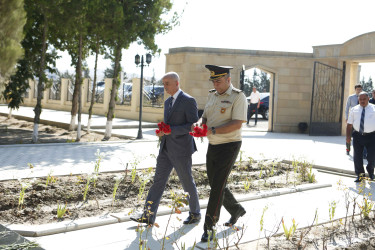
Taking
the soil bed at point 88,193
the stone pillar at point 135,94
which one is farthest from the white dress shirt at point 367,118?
the stone pillar at point 135,94

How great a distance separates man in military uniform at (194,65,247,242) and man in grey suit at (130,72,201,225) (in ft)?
0.96

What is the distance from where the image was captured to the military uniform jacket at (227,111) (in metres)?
4.90

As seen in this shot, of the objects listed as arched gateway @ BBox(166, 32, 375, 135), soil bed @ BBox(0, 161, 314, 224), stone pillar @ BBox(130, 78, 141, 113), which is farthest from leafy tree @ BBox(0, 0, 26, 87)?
stone pillar @ BBox(130, 78, 141, 113)

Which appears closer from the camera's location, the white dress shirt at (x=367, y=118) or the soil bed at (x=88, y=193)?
the soil bed at (x=88, y=193)

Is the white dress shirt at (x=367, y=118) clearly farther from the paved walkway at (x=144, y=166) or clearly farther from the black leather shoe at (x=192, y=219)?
the black leather shoe at (x=192, y=219)

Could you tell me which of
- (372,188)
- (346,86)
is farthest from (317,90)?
(372,188)

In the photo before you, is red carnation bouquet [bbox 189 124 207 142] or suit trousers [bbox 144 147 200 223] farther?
suit trousers [bbox 144 147 200 223]

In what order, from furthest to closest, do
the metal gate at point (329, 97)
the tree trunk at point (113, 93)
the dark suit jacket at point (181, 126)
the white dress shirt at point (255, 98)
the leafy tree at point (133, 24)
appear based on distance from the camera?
the white dress shirt at point (255, 98) < the metal gate at point (329, 97) < the tree trunk at point (113, 93) < the leafy tree at point (133, 24) < the dark suit jacket at point (181, 126)

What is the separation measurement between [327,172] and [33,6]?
31.9 ft

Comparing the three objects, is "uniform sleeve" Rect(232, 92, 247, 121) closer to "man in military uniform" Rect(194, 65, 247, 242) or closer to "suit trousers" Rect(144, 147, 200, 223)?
"man in military uniform" Rect(194, 65, 247, 242)

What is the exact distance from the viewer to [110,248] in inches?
178

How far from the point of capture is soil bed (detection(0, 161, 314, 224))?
552 cm

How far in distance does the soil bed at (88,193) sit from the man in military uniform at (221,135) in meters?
0.98

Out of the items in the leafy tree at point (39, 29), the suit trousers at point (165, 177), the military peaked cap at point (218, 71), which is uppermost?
the leafy tree at point (39, 29)
